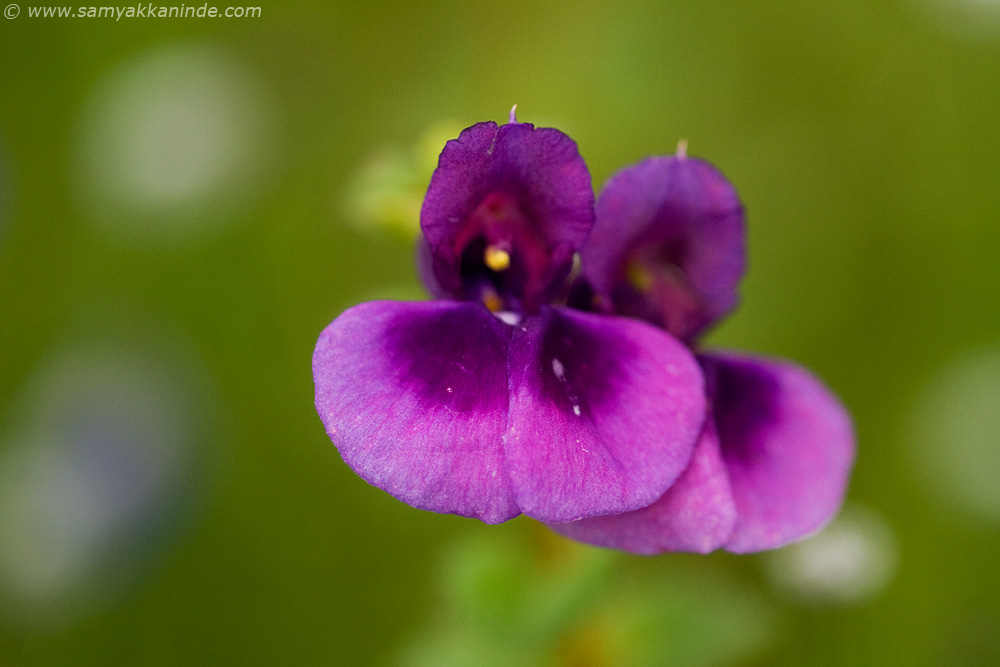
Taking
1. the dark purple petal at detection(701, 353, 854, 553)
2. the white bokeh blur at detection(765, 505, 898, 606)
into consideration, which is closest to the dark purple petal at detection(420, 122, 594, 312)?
the dark purple petal at detection(701, 353, 854, 553)

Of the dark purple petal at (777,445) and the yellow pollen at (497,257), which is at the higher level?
the yellow pollen at (497,257)

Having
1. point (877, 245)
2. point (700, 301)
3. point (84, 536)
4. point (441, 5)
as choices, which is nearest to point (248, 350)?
point (84, 536)

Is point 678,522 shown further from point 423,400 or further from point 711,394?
point 423,400

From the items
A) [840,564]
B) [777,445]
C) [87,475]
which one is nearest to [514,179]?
[777,445]

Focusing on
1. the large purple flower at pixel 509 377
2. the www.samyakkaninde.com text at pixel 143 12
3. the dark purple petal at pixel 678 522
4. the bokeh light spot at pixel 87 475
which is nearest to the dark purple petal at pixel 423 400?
the large purple flower at pixel 509 377

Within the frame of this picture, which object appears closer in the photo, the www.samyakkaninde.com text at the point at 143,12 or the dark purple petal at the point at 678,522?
the dark purple petal at the point at 678,522

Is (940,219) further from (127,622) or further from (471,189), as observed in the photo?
(127,622)

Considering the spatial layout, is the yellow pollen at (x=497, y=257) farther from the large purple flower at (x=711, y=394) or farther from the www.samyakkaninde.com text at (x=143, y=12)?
the www.samyakkaninde.com text at (x=143, y=12)

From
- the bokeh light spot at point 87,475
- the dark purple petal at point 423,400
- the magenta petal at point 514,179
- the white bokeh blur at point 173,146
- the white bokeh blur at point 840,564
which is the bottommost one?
the bokeh light spot at point 87,475
